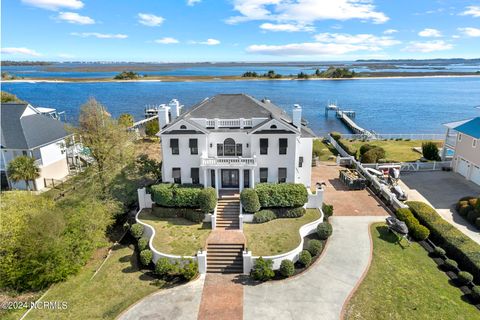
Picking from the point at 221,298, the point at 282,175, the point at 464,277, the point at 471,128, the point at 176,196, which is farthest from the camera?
the point at 471,128

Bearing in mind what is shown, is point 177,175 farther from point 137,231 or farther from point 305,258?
point 305,258

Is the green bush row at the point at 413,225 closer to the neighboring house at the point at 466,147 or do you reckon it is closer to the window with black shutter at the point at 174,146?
the neighboring house at the point at 466,147

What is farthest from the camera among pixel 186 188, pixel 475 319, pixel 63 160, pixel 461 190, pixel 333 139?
pixel 333 139

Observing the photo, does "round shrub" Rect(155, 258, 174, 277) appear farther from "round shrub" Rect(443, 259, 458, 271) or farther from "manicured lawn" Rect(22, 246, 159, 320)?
"round shrub" Rect(443, 259, 458, 271)

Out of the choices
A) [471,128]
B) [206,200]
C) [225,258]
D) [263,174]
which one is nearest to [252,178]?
[263,174]

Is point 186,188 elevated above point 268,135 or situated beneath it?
situated beneath

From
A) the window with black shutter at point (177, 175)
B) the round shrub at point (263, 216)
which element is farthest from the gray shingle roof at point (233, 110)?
the round shrub at point (263, 216)

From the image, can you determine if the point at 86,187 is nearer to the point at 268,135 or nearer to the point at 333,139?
the point at 268,135

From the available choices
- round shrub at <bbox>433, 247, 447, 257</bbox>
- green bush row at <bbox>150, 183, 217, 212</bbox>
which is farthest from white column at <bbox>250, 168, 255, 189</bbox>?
round shrub at <bbox>433, 247, 447, 257</bbox>

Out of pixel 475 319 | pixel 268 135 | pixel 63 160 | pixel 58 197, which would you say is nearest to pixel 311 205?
pixel 268 135
